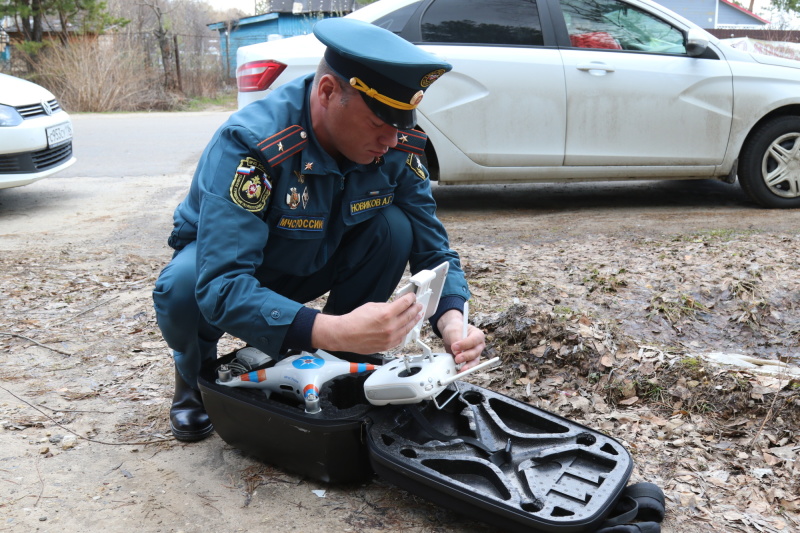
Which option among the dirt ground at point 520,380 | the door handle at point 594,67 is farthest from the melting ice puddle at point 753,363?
the door handle at point 594,67

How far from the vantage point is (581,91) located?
17.6ft

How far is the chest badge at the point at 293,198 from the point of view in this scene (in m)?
2.26

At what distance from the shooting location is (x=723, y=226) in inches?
202

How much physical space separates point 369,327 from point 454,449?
47 cm

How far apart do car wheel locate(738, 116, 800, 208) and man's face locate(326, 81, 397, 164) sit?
4310 millimetres

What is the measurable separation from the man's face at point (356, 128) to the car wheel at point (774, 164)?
4310mm

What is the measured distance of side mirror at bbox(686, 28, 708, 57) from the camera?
209 inches

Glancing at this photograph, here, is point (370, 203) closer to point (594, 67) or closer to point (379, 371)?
point (379, 371)

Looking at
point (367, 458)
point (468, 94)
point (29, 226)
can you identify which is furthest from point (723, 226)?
point (29, 226)

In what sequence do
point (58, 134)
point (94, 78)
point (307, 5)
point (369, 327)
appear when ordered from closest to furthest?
point (369, 327)
point (58, 134)
point (94, 78)
point (307, 5)

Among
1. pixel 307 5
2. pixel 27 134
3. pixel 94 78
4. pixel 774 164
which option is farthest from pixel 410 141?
pixel 307 5

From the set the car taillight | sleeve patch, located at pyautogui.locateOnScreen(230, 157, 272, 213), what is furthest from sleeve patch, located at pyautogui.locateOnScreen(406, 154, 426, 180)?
the car taillight

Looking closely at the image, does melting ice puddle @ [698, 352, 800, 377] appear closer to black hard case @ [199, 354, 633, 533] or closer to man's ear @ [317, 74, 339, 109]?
black hard case @ [199, 354, 633, 533]

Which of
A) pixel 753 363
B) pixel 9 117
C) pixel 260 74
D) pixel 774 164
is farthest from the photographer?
pixel 9 117
